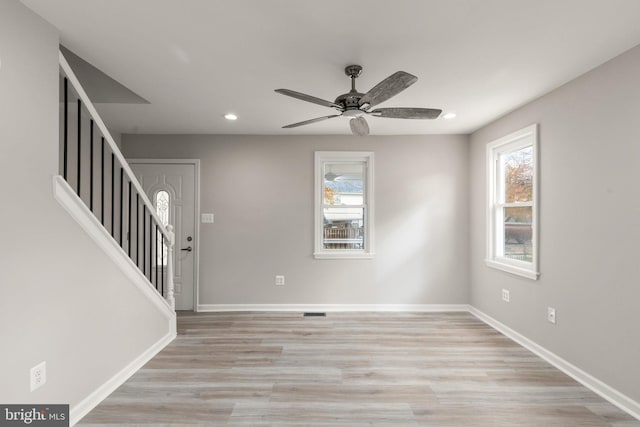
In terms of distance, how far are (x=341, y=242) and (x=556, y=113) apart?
2.75 metres

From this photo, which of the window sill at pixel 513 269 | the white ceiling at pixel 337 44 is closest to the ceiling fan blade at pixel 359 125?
the white ceiling at pixel 337 44

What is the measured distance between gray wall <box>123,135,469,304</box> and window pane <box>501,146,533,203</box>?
680 mm

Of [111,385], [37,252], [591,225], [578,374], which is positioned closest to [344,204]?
[591,225]

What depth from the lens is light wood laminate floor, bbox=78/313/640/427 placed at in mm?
2018

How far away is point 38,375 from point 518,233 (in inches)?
163

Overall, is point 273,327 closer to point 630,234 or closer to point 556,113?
point 630,234

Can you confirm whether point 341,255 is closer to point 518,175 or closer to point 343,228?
point 343,228

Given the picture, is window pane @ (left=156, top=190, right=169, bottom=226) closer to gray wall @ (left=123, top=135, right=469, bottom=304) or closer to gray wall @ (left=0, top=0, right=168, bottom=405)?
gray wall @ (left=123, top=135, right=469, bottom=304)

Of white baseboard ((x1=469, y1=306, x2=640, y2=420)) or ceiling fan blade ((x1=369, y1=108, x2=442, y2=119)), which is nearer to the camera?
white baseboard ((x1=469, y1=306, x2=640, y2=420))

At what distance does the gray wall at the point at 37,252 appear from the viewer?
1543mm

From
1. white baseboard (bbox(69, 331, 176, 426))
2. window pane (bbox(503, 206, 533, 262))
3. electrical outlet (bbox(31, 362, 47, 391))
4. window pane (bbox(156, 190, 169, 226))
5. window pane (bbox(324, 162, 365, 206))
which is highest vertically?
window pane (bbox(324, 162, 365, 206))

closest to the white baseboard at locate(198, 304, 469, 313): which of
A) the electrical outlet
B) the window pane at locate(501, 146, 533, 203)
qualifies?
the window pane at locate(501, 146, 533, 203)

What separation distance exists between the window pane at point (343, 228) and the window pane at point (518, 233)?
1.75 m

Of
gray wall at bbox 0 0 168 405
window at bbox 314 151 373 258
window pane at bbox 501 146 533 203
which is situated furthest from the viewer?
window at bbox 314 151 373 258
